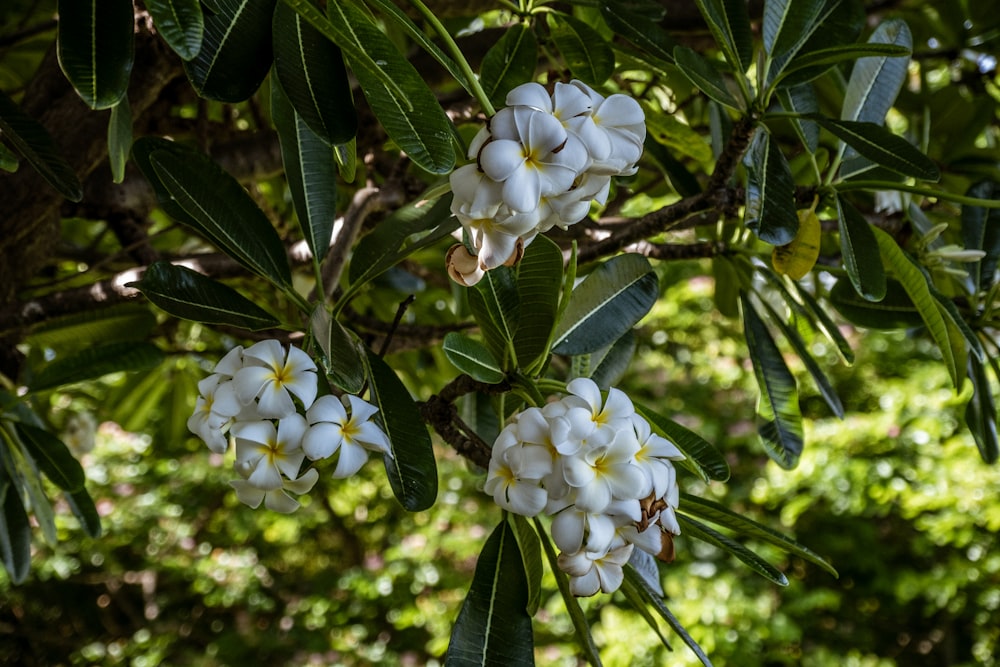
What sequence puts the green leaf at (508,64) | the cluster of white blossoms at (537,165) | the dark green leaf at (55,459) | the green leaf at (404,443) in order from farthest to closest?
1. the dark green leaf at (55,459)
2. the green leaf at (508,64)
3. the green leaf at (404,443)
4. the cluster of white blossoms at (537,165)

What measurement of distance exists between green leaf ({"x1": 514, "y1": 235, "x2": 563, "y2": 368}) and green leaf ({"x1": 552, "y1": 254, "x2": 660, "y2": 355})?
1 centimetres

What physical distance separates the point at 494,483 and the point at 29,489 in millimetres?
546

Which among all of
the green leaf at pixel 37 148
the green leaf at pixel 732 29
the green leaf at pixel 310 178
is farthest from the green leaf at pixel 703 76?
the green leaf at pixel 37 148

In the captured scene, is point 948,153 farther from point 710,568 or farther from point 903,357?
point 903,357

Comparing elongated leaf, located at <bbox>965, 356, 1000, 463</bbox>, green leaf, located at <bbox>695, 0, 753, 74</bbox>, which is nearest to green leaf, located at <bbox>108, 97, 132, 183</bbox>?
green leaf, located at <bbox>695, 0, 753, 74</bbox>

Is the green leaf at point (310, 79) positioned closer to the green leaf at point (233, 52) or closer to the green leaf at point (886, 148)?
the green leaf at point (233, 52)

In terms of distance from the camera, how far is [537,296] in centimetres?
53

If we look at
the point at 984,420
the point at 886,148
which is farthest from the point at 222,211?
the point at 984,420

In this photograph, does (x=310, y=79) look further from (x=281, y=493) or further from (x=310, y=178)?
(x=281, y=493)

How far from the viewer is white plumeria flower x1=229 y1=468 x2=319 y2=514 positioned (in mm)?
471

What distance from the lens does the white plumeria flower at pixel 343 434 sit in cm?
45

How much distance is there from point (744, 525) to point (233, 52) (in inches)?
16.1

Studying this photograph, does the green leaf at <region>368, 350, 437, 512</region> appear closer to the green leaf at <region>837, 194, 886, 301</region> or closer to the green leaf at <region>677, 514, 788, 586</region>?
the green leaf at <region>677, 514, 788, 586</region>

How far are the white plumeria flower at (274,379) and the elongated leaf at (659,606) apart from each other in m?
0.23
